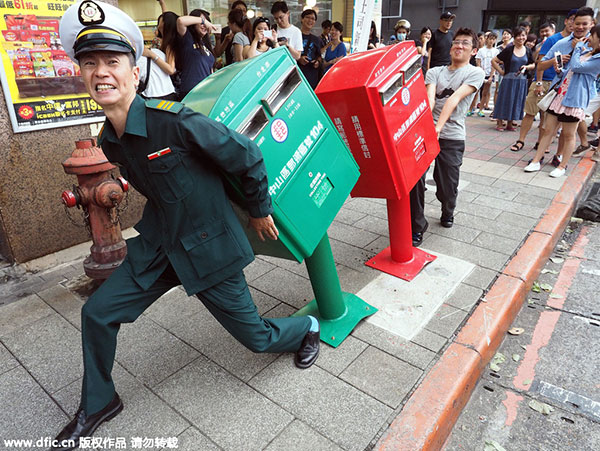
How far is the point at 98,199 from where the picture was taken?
3.00 metres

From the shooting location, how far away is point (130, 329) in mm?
2797

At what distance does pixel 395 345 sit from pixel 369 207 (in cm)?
228

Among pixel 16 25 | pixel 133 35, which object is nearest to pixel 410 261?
pixel 133 35

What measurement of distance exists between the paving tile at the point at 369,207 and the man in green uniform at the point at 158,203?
8.32 ft

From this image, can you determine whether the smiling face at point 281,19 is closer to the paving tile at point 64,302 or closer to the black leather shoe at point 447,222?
the black leather shoe at point 447,222

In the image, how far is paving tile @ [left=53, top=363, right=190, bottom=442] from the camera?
2.06 meters

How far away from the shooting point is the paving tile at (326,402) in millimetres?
2023

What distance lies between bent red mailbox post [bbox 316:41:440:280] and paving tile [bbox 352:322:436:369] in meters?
0.86

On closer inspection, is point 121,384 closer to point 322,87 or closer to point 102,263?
point 102,263

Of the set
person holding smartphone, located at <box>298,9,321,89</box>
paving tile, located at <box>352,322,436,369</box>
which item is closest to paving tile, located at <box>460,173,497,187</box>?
person holding smartphone, located at <box>298,9,321,89</box>

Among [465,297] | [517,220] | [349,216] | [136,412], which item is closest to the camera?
[136,412]

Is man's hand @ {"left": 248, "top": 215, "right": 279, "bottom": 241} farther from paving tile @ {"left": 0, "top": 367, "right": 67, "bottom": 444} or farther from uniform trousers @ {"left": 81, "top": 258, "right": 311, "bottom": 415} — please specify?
paving tile @ {"left": 0, "top": 367, "right": 67, "bottom": 444}

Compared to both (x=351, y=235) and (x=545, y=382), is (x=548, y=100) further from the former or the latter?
(x=545, y=382)

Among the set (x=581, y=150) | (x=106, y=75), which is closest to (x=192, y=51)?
(x=106, y=75)
